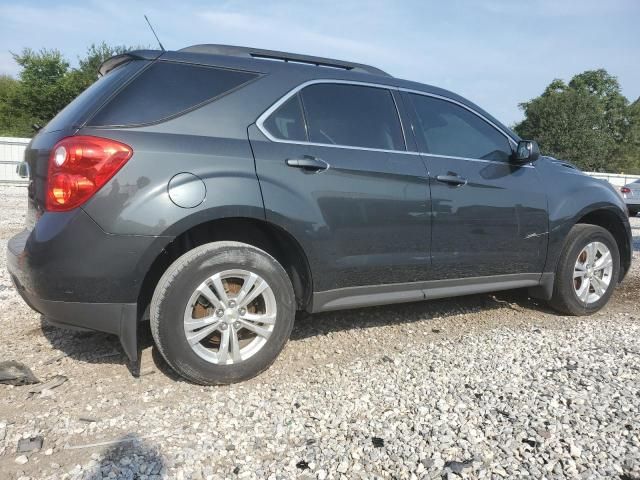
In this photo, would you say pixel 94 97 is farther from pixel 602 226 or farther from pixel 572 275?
pixel 602 226

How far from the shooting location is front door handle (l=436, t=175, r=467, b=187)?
359cm

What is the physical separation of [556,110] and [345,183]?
5175 cm

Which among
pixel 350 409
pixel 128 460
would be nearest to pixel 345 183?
pixel 350 409

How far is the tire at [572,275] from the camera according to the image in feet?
14.1

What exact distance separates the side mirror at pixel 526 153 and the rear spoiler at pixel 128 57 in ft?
8.80

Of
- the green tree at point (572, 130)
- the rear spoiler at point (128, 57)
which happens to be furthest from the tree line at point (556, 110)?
the rear spoiler at point (128, 57)

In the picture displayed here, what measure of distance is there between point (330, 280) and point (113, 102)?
1.59m

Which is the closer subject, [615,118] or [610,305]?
[610,305]

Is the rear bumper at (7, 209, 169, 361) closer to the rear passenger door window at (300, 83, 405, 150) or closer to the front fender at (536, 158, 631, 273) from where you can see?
the rear passenger door window at (300, 83, 405, 150)

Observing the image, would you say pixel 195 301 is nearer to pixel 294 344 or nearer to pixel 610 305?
pixel 294 344

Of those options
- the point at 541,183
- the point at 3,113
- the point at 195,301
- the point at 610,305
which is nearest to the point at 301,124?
the point at 195,301

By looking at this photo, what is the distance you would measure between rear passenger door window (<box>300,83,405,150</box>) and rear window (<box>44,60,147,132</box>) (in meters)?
1.02

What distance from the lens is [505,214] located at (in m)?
3.86

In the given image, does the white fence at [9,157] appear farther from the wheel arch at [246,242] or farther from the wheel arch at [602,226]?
the wheel arch at [602,226]
